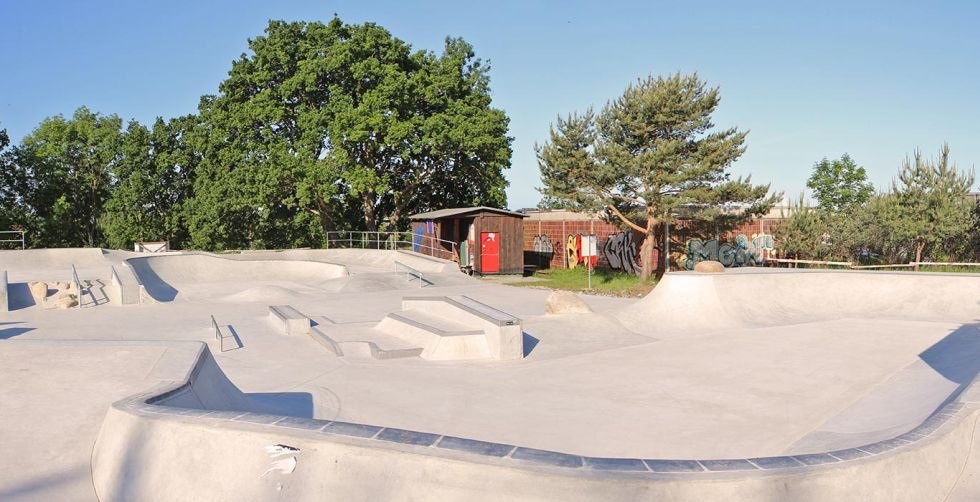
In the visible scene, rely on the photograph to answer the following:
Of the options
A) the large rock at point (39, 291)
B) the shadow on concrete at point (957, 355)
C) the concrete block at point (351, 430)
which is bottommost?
the shadow on concrete at point (957, 355)

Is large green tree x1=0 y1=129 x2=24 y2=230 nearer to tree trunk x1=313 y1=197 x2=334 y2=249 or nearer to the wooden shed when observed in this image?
tree trunk x1=313 y1=197 x2=334 y2=249

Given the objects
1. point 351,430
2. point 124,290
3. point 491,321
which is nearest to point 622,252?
point 491,321

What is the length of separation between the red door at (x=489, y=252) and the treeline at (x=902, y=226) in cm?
1054

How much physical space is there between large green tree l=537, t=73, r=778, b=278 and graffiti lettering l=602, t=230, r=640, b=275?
9.54ft

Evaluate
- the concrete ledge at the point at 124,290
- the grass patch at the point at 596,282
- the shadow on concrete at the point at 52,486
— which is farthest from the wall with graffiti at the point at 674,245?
the shadow on concrete at the point at 52,486

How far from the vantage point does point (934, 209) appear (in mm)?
21969

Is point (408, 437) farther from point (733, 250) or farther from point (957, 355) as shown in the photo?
point (733, 250)

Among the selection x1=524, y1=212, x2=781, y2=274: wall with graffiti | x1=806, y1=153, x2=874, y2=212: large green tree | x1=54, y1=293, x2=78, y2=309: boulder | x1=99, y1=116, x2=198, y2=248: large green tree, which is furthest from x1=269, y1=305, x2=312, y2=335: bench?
x1=806, y1=153, x2=874, y2=212: large green tree

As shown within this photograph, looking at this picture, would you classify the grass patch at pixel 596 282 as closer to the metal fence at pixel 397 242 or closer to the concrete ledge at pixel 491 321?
the metal fence at pixel 397 242

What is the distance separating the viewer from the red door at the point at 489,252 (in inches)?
1008

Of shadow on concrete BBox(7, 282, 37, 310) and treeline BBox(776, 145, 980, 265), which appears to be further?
treeline BBox(776, 145, 980, 265)

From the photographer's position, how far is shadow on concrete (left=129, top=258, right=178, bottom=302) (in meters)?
19.4

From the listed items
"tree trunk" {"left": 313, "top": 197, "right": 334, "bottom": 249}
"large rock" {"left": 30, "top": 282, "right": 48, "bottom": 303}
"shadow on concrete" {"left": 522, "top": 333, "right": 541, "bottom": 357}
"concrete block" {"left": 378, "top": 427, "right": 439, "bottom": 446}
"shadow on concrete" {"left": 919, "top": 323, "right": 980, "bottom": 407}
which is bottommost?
"shadow on concrete" {"left": 522, "top": 333, "right": 541, "bottom": 357}

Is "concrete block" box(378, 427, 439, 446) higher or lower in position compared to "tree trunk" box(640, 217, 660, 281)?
lower
